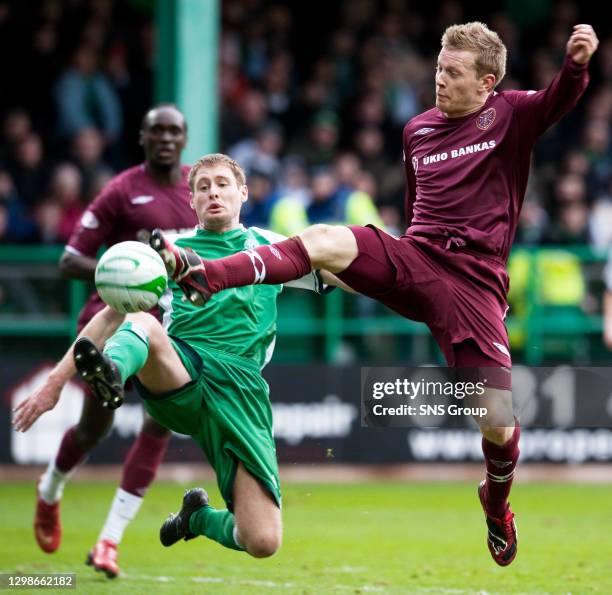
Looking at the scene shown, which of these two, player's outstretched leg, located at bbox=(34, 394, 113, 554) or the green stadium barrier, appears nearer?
player's outstretched leg, located at bbox=(34, 394, 113, 554)

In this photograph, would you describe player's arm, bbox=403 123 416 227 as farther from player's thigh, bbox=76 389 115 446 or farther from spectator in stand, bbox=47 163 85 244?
spectator in stand, bbox=47 163 85 244

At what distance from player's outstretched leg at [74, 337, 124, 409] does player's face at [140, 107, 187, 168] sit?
2874mm

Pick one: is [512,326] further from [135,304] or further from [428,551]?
[135,304]

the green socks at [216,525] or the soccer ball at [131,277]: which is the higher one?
the soccer ball at [131,277]

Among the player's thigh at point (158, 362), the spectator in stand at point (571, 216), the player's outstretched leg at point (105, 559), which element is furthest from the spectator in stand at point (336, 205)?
the player's thigh at point (158, 362)

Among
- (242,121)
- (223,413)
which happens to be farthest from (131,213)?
(242,121)

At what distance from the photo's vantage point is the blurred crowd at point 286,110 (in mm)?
13641

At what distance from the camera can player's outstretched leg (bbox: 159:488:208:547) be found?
6766mm

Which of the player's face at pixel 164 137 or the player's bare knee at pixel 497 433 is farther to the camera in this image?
the player's face at pixel 164 137

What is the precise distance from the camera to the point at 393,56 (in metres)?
16.7

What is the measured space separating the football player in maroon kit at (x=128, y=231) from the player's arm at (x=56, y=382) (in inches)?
69.3

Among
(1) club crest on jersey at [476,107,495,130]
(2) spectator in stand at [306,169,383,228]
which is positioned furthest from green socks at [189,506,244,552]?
(2) spectator in stand at [306,169,383,228]

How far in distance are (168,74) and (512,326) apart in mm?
4125

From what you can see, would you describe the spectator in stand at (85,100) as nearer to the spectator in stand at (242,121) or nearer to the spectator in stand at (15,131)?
the spectator in stand at (15,131)
